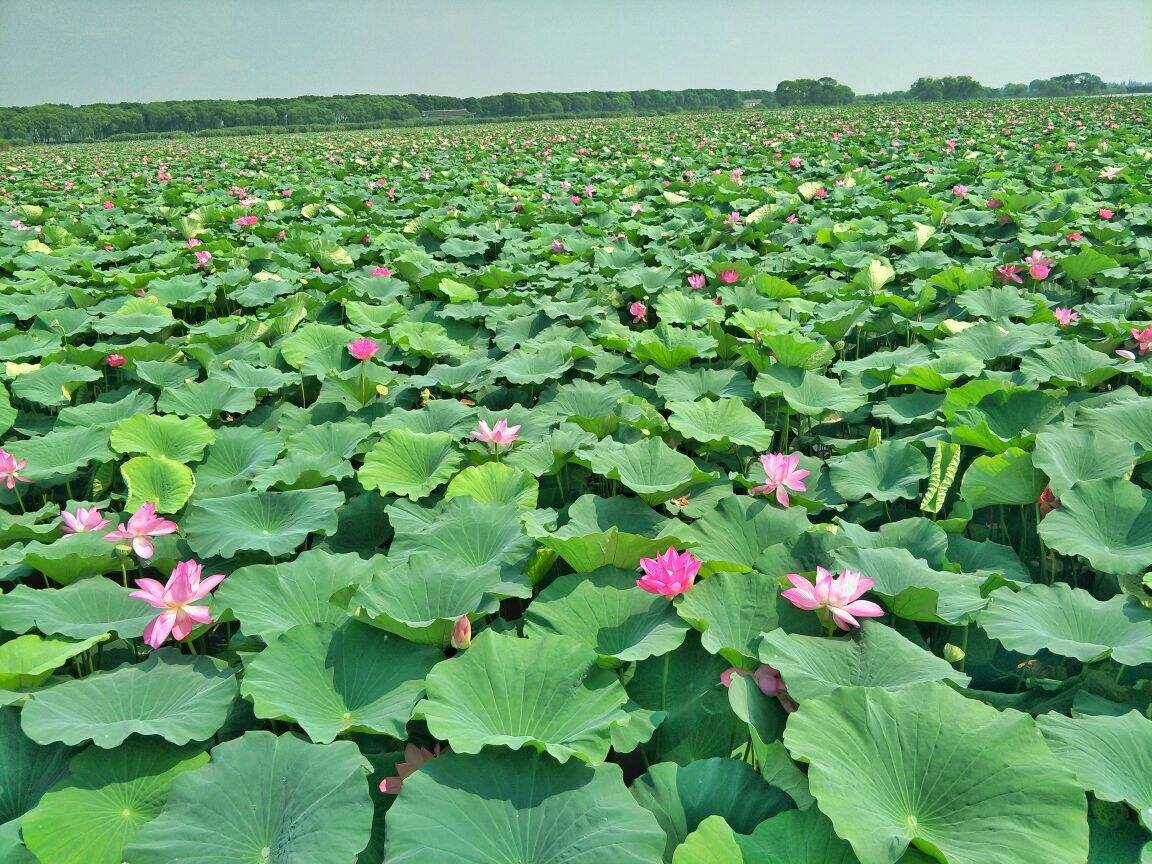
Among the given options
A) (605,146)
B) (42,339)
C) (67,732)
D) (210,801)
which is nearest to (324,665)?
(210,801)

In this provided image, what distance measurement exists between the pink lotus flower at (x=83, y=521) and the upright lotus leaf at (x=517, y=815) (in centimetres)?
152

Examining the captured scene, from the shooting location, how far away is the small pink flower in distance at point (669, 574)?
1552 millimetres

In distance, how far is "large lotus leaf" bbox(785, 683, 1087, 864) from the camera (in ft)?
3.32

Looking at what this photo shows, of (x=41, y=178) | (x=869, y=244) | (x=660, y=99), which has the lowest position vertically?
(x=869, y=244)

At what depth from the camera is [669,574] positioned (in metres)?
1.55

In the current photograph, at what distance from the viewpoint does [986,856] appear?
1.01 metres

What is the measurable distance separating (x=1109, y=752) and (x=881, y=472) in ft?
3.59

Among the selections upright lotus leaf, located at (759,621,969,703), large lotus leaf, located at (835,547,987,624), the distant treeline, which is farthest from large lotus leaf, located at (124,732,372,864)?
the distant treeline

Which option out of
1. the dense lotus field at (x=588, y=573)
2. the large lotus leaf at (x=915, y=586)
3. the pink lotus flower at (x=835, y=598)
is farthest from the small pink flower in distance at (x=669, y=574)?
the large lotus leaf at (x=915, y=586)

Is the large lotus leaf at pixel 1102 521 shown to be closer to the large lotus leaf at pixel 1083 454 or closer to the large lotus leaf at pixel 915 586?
the large lotus leaf at pixel 1083 454

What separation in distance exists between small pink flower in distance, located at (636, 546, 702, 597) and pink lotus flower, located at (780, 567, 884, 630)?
0.20 meters

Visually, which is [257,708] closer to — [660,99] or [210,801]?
[210,801]

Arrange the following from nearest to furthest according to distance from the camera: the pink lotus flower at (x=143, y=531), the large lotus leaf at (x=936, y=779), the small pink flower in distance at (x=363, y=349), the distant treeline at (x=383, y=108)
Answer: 1. the large lotus leaf at (x=936, y=779)
2. the pink lotus flower at (x=143, y=531)
3. the small pink flower in distance at (x=363, y=349)
4. the distant treeline at (x=383, y=108)

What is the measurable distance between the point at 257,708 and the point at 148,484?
1.37m
